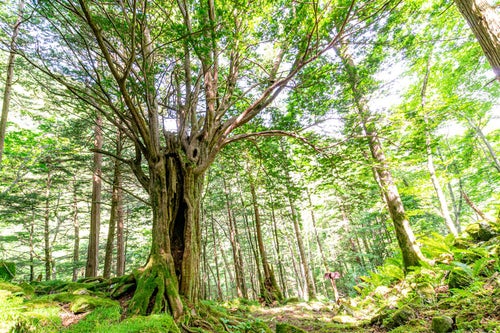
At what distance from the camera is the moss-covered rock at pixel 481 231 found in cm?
515

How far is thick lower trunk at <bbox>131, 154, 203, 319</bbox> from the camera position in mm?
3842

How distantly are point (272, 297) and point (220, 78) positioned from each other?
947 centimetres

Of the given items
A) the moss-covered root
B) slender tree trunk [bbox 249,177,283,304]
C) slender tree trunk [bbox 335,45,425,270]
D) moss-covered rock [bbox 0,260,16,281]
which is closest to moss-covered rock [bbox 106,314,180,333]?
the moss-covered root

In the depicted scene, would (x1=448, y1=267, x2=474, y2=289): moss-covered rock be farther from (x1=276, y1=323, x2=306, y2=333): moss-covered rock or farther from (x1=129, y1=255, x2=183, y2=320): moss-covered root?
(x1=129, y1=255, x2=183, y2=320): moss-covered root

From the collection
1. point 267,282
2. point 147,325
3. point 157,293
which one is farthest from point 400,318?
point 267,282

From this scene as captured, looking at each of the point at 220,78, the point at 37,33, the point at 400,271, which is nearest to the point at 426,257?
the point at 400,271

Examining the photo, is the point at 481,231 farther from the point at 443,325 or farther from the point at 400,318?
the point at 443,325

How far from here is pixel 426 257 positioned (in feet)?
19.8

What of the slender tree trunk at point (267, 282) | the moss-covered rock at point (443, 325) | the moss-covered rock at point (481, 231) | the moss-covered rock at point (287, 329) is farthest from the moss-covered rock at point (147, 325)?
the slender tree trunk at point (267, 282)

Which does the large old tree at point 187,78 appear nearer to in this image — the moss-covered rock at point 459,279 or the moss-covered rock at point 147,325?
the moss-covered rock at point 147,325

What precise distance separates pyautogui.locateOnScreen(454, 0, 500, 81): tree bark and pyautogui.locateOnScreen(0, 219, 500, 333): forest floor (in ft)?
10.2

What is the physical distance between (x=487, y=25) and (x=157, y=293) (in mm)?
5963

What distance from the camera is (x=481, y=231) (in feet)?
17.3

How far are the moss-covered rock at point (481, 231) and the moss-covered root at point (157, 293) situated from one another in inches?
271
